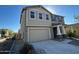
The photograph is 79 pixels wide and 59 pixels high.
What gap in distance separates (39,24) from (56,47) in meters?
0.72

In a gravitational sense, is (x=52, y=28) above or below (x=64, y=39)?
above

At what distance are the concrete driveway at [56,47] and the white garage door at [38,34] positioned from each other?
0.12 metres

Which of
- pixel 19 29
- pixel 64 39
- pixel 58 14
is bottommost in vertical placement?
pixel 64 39

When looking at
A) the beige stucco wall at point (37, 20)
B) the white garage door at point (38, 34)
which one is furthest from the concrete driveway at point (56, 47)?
the beige stucco wall at point (37, 20)

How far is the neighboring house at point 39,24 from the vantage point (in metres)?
4.05

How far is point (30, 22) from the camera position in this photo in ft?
13.2

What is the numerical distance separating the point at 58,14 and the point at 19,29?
1068 mm

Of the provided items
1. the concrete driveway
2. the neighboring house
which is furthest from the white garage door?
the concrete driveway

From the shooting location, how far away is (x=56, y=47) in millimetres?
4051

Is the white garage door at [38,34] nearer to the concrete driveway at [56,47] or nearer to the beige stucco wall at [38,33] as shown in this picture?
the beige stucco wall at [38,33]

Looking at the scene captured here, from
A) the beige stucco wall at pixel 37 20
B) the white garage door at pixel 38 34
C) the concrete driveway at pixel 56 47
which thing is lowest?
the concrete driveway at pixel 56 47

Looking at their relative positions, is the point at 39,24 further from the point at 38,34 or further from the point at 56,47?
the point at 56,47
